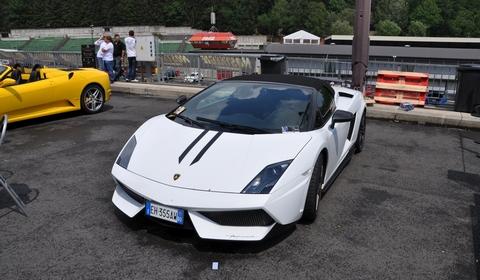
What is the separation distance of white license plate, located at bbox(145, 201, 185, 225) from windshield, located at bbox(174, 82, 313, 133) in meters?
1.12

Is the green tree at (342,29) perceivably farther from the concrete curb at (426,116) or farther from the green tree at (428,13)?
the concrete curb at (426,116)

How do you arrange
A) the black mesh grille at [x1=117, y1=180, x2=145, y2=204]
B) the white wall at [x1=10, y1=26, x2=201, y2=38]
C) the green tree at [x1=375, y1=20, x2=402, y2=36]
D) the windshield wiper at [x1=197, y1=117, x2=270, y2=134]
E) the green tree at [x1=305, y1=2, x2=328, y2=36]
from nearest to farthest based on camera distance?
the black mesh grille at [x1=117, y1=180, x2=145, y2=204] → the windshield wiper at [x1=197, y1=117, x2=270, y2=134] → the white wall at [x1=10, y1=26, x2=201, y2=38] → the green tree at [x1=375, y1=20, x2=402, y2=36] → the green tree at [x1=305, y1=2, x2=328, y2=36]

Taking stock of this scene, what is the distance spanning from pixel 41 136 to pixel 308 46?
30714mm

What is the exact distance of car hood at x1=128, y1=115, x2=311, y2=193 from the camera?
3613 millimetres

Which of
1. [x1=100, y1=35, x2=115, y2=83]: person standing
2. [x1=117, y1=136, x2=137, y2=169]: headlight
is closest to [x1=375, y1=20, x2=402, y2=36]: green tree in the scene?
[x1=100, y1=35, x2=115, y2=83]: person standing

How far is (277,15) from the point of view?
130 meters

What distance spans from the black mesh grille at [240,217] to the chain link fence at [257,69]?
839 centimetres

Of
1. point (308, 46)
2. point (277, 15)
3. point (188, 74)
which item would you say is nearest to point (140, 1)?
point (277, 15)

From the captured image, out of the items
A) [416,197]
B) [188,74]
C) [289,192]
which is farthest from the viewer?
[188,74]

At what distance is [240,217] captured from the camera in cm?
346

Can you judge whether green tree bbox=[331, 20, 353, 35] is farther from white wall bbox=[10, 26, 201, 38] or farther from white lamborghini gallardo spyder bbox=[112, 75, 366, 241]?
white lamborghini gallardo spyder bbox=[112, 75, 366, 241]

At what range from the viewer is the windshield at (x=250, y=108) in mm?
4398

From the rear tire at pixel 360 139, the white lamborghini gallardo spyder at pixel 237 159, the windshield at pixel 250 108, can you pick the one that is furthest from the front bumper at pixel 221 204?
the rear tire at pixel 360 139

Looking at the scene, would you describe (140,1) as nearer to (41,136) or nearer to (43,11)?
(43,11)
